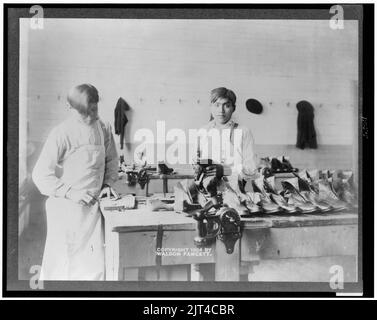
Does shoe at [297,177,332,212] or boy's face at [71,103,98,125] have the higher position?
boy's face at [71,103,98,125]

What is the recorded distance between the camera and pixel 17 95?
7.73 feet

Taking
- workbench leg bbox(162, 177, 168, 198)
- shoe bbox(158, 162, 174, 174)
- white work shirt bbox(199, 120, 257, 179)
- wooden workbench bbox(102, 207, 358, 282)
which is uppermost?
white work shirt bbox(199, 120, 257, 179)

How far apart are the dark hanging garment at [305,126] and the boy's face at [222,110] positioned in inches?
14.7

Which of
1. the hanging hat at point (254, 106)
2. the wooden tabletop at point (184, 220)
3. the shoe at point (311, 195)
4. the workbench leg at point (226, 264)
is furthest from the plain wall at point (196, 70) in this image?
the workbench leg at point (226, 264)

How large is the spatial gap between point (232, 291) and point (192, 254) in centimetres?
30

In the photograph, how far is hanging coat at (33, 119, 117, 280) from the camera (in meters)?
2.34

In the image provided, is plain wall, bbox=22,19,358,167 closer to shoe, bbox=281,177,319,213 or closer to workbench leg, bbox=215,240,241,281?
shoe, bbox=281,177,319,213

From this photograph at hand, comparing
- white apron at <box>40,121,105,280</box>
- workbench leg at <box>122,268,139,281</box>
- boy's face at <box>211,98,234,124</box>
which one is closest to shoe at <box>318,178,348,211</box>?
boy's face at <box>211,98,234,124</box>

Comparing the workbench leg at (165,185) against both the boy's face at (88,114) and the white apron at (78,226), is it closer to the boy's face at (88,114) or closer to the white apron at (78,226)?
the white apron at (78,226)

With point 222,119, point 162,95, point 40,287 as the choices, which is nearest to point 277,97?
point 222,119

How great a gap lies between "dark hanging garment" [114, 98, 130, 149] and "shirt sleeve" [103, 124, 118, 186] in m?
0.05

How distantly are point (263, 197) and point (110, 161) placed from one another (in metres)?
0.84

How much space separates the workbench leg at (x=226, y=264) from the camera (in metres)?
2.36
